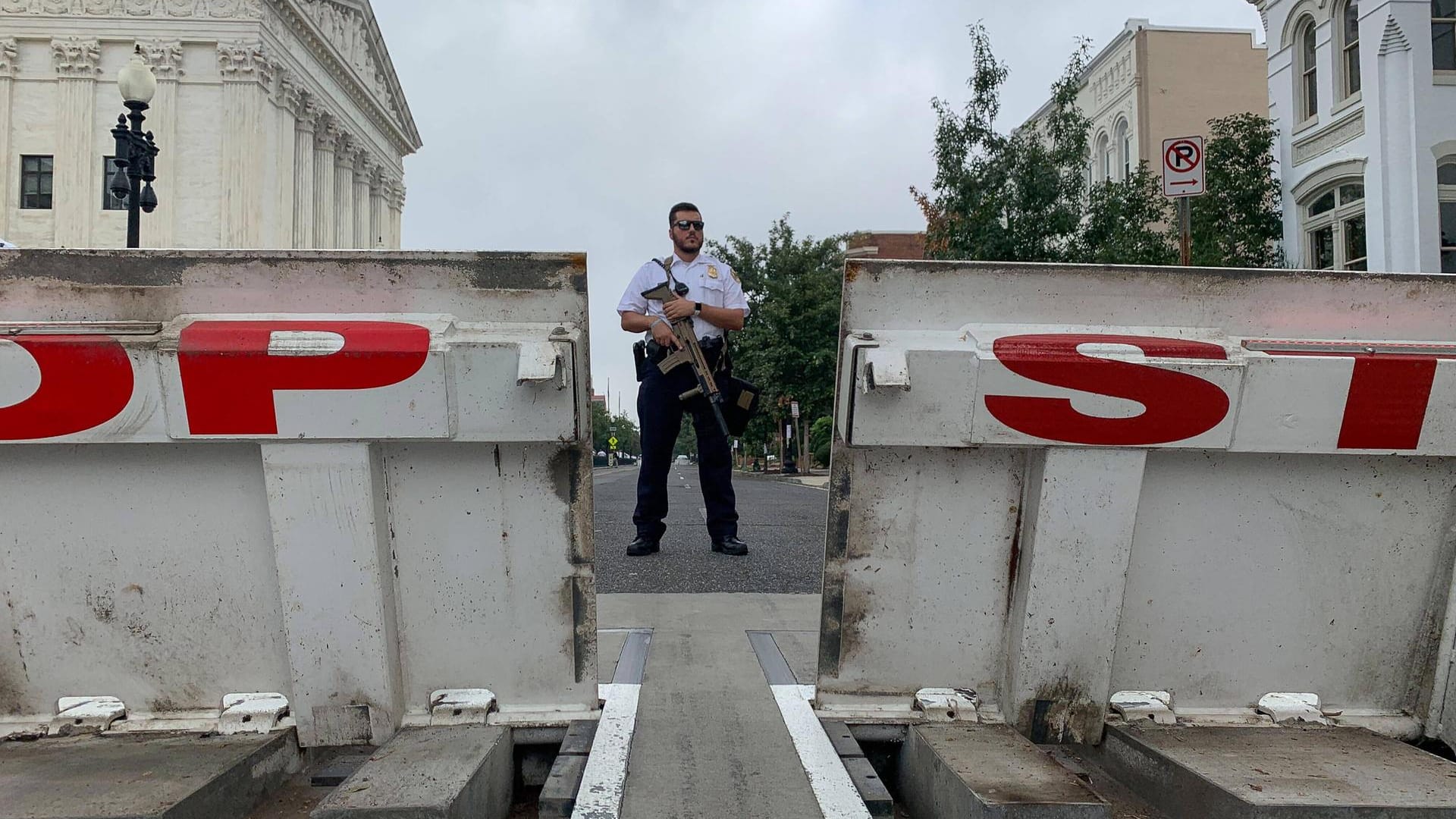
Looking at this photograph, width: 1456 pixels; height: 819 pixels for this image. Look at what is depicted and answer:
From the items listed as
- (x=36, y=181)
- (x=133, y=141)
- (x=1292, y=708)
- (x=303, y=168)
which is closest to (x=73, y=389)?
(x=1292, y=708)

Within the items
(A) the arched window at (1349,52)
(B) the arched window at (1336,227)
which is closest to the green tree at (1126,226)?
(B) the arched window at (1336,227)

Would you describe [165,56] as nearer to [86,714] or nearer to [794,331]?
Answer: [794,331]

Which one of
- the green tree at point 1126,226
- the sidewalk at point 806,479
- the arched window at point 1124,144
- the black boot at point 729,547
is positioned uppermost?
the arched window at point 1124,144

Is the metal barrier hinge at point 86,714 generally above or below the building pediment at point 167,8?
below

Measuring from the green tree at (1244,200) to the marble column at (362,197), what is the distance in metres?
54.3

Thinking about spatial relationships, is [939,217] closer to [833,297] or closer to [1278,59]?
[1278,59]

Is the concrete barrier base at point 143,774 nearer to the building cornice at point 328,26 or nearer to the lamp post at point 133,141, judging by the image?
the lamp post at point 133,141

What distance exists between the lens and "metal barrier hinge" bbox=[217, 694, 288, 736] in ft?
8.09

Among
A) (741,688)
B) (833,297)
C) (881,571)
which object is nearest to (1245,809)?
(881,571)

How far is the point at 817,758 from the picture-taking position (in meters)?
2.36

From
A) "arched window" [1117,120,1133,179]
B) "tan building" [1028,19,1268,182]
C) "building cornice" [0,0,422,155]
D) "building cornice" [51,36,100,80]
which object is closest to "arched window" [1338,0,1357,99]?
"tan building" [1028,19,1268,182]

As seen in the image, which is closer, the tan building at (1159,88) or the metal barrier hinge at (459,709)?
the metal barrier hinge at (459,709)

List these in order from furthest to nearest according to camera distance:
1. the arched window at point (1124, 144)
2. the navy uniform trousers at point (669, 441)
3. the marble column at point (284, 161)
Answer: the marble column at point (284, 161), the arched window at point (1124, 144), the navy uniform trousers at point (669, 441)

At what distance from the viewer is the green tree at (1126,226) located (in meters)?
15.7
